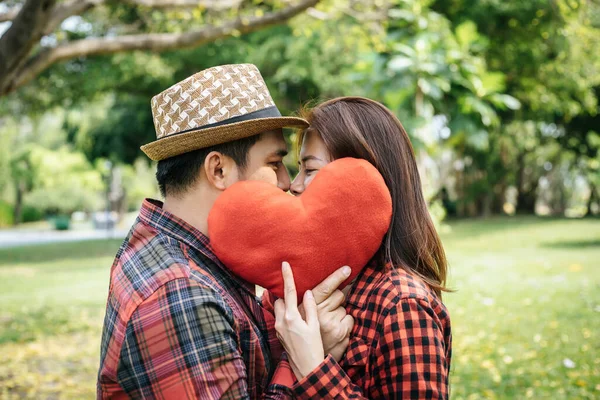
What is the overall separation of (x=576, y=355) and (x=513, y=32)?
716cm

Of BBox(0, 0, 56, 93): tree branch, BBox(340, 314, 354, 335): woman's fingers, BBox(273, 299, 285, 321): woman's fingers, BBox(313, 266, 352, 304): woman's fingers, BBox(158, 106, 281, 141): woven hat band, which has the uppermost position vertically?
BBox(0, 0, 56, 93): tree branch

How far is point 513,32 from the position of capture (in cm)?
1132

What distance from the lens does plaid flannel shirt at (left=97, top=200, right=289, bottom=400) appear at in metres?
1.53

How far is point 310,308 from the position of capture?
174 centimetres

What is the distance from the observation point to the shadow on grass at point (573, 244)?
46.7 ft

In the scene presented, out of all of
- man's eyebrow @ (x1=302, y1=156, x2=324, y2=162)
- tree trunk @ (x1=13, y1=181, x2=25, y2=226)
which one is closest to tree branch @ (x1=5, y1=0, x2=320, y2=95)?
man's eyebrow @ (x1=302, y1=156, x2=324, y2=162)

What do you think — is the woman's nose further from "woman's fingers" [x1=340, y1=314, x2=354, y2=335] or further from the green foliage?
the green foliage

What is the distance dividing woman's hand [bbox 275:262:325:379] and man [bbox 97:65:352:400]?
0.06 metres

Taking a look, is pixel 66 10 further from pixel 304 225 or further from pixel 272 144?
pixel 304 225

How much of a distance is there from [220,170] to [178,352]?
0.58 metres

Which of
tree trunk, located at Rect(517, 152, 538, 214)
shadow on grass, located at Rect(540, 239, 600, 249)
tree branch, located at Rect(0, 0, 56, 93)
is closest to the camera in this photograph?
tree branch, located at Rect(0, 0, 56, 93)

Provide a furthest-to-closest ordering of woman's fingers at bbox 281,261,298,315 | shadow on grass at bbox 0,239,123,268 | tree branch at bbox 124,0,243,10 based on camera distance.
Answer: shadow on grass at bbox 0,239,123,268
tree branch at bbox 124,0,243,10
woman's fingers at bbox 281,261,298,315

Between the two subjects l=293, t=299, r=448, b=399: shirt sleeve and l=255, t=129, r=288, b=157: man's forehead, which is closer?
l=293, t=299, r=448, b=399: shirt sleeve

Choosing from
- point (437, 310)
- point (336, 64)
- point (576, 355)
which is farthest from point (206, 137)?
point (336, 64)
